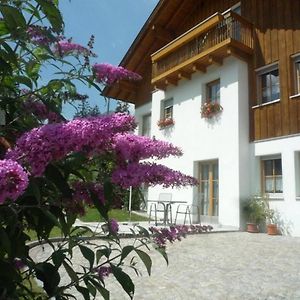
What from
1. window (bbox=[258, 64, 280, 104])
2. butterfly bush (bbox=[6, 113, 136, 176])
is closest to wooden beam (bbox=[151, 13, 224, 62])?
window (bbox=[258, 64, 280, 104])

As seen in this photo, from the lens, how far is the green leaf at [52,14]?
1.41m

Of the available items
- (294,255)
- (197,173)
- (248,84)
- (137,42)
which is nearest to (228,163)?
(197,173)

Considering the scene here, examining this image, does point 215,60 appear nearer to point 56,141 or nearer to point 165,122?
point 165,122

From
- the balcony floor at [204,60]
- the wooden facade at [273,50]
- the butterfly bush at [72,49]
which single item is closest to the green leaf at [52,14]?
the butterfly bush at [72,49]

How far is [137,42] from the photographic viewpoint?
15891 mm

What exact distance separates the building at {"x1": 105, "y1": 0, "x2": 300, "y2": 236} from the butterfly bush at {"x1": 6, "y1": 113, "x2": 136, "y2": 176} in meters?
9.09

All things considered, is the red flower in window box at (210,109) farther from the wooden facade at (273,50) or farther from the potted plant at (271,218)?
the potted plant at (271,218)

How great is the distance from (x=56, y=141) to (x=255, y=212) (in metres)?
9.98

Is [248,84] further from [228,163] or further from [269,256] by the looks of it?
[269,256]

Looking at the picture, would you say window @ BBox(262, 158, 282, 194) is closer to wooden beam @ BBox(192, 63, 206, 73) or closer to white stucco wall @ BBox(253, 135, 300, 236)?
white stucco wall @ BBox(253, 135, 300, 236)

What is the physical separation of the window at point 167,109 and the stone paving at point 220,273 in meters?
7.42

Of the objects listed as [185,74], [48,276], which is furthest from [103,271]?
[185,74]

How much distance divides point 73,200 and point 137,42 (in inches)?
602

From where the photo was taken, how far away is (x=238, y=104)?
1123 centimetres
